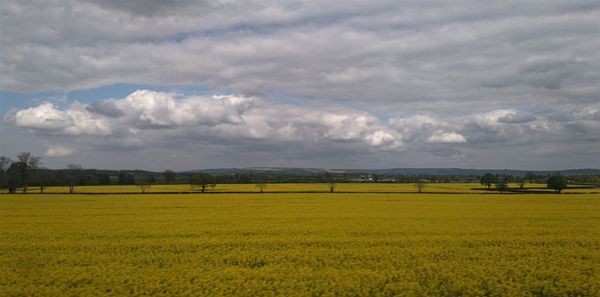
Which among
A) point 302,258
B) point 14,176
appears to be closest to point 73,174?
point 14,176

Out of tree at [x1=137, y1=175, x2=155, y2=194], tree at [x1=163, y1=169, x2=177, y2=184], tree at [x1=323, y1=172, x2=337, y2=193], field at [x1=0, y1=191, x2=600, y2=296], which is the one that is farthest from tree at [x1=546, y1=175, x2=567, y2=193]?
tree at [x1=163, y1=169, x2=177, y2=184]

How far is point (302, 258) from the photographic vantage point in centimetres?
1914

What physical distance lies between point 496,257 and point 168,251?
1445cm

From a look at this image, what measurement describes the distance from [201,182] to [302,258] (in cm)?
7690

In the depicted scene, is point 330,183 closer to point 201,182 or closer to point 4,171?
point 201,182

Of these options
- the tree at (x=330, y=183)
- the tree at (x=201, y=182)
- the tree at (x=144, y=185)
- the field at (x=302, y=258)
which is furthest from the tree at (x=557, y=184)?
the tree at (x=144, y=185)

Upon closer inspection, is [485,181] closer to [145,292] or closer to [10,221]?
[10,221]

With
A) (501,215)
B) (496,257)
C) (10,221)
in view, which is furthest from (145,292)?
(501,215)

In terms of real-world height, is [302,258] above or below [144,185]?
below

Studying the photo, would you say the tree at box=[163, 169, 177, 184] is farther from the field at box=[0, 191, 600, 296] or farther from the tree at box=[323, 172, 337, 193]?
the field at box=[0, 191, 600, 296]

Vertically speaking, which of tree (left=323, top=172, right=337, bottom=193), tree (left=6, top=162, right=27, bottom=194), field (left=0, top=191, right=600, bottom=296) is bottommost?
field (left=0, top=191, right=600, bottom=296)

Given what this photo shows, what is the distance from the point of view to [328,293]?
45.8 feet

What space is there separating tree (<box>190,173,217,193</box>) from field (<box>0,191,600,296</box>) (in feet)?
201

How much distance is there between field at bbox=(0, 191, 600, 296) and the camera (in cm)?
1463
